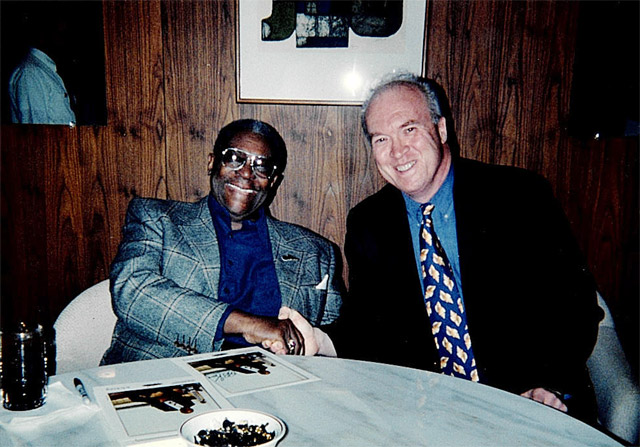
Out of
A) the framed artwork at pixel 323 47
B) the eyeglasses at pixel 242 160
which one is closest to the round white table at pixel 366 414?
the eyeglasses at pixel 242 160

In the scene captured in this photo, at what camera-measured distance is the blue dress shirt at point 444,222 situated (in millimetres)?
1774

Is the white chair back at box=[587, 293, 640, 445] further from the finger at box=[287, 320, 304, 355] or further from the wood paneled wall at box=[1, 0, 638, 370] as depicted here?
the finger at box=[287, 320, 304, 355]

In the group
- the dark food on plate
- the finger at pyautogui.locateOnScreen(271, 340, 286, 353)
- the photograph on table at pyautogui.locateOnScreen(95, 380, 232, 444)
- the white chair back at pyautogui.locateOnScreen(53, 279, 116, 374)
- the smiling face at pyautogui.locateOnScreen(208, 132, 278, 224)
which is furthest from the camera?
the smiling face at pyautogui.locateOnScreen(208, 132, 278, 224)

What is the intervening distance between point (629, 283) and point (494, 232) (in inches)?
44.5

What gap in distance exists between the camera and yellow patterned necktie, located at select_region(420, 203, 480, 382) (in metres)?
1.66

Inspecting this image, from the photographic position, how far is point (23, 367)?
996 mm

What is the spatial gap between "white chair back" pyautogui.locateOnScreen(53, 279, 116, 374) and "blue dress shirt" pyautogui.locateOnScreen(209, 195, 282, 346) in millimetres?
431

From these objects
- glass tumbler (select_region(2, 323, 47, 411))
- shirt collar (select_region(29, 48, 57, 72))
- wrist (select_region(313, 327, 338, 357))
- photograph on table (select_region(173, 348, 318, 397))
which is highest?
shirt collar (select_region(29, 48, 57, 72))

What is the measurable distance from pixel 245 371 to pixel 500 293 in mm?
959

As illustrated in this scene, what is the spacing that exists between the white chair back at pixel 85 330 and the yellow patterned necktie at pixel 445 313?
1.20m

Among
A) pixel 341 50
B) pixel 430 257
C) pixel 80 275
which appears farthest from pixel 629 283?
pixel 80 275

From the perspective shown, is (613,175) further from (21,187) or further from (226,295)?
(21,187)

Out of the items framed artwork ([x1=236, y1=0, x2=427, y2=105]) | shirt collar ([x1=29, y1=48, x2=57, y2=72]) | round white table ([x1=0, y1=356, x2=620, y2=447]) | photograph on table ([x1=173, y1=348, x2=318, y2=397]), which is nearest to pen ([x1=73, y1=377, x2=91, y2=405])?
round white table ([x1=0, y1=356, x2=620, y2=447])

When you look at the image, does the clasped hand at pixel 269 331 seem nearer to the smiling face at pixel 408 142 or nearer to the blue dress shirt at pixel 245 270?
the blue dress shirt at pixel 245 270
